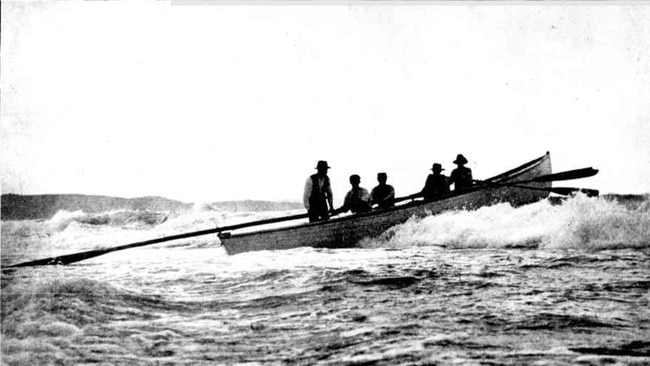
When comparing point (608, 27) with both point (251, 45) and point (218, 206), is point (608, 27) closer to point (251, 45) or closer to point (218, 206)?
point (251, 45)

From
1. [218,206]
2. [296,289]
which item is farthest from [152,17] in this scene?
[296,289]

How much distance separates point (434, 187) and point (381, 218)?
523 millimetres

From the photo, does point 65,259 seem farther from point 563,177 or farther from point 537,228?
point 537,228

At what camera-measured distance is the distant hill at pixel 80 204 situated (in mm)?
2645

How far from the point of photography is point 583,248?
3.78 metres

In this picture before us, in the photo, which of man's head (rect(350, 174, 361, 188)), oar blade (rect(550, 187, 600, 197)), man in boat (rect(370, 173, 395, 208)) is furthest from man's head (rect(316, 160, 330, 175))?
oar blade (rect(550, 187, 600, 197))

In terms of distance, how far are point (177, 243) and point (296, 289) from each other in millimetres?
1247

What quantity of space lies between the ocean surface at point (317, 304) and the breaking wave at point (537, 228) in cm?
3

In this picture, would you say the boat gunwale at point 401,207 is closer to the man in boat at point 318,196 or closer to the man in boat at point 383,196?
the man in boat at point 383,196

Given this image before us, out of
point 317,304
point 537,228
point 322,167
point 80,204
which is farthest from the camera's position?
point 537,228

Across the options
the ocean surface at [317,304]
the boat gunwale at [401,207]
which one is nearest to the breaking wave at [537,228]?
the ocean surface at [317,304]

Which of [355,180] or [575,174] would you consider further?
[355,180]

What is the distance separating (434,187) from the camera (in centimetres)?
442

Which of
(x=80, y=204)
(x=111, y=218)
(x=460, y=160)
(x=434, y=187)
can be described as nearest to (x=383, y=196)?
(x=434, y=187)
